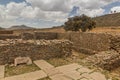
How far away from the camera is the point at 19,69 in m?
5.59

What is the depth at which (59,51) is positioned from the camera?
292 inches

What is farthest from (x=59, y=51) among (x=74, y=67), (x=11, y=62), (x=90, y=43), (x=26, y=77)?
(x=90, y=43)

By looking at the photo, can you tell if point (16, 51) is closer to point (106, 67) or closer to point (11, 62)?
point (11, 62)

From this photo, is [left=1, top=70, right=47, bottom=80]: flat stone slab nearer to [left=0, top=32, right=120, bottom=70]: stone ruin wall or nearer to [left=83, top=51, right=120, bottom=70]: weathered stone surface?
[left=0, top=32, right=120, bottom=70]: stone ruin wall

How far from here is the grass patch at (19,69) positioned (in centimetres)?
523

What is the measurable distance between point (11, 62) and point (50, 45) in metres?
1.97

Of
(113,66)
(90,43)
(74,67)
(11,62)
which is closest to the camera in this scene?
(74,67)

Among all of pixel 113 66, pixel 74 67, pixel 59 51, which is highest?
pixel 59 51

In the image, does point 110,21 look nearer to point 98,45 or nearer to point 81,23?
point 81,23

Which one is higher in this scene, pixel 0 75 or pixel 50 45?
pixel 50 45

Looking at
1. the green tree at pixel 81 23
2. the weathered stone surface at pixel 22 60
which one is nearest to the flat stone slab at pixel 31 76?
the weathered stone surface at pixel 22 60

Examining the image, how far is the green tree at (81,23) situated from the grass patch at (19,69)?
2246 cm

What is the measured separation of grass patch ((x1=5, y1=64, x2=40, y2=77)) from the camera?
5.23m

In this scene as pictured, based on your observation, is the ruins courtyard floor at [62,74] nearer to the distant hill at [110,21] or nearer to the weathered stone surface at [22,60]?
the weathered stone surface at [22,60]
